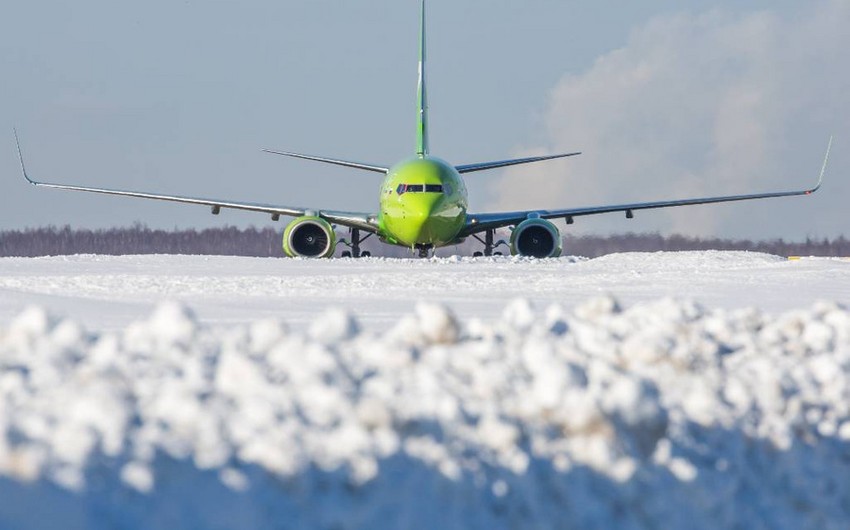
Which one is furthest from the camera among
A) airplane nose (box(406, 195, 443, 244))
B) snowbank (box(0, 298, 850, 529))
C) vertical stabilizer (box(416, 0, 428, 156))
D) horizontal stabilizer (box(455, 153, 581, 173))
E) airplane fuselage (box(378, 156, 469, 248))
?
vertical stabilizer (box(416, 0, 428, 156))

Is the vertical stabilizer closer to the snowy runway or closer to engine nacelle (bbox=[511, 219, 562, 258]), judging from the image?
engine nacelle (bbox=[511, 219, 562, 258])

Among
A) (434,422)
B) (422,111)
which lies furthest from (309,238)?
(434,422)

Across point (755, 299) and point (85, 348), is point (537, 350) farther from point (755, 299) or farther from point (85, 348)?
point (755, 299)

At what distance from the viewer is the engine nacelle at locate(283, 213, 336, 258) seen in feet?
82.0

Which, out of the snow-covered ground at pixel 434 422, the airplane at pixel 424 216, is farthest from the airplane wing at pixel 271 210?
the snow-covered ground at pixel 434 422

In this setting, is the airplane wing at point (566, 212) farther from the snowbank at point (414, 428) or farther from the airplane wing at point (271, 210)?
the snowbank at point (414, 428)

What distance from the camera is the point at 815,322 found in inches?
230

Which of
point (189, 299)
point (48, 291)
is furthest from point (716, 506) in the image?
point (48, 291)

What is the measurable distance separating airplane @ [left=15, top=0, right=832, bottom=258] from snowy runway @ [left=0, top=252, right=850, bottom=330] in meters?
4.75

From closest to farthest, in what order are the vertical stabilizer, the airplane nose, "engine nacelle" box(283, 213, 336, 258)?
the airplane nose → "engine nacelle" box(283, 213, 336, 258) → the vertical stabilizer

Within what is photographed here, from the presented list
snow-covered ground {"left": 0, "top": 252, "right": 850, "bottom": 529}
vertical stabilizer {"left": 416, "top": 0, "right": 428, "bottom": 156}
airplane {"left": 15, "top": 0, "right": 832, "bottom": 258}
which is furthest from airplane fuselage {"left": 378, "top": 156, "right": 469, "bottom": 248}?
snow-covered ground {"left": 0, "top": 252, "right": 850, "bottom": 529}

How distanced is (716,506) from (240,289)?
7927 mm

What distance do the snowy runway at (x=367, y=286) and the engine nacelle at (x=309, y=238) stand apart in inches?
223

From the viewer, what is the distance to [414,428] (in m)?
3.68
